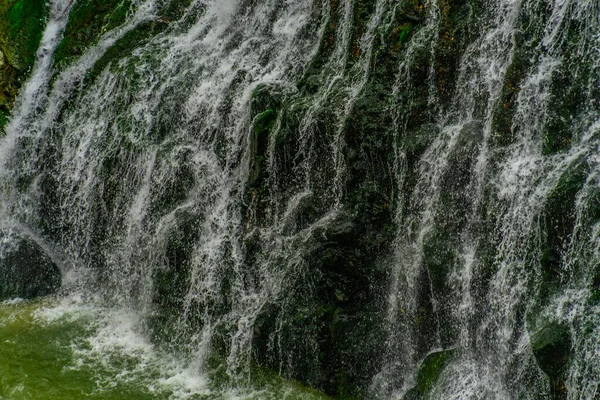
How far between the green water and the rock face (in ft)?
2.50

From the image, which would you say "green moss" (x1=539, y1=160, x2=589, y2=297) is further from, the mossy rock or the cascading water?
the mossy rock

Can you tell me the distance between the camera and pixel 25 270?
11000mm

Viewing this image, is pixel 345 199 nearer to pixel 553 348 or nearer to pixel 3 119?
pixel 553 348

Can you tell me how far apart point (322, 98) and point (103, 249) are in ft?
15.6

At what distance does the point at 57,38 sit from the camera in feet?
41.9

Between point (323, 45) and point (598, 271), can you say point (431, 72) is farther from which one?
point (598, 271)

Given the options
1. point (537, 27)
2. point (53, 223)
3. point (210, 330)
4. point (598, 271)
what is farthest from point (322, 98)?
point (53, 223)

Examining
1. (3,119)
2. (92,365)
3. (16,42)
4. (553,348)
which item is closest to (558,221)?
(553,348)

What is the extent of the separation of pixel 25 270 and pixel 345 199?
20.8ft

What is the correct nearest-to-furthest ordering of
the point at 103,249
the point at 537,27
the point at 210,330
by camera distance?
the point at 537,27 < the point at 210,330 < the point at 103,249

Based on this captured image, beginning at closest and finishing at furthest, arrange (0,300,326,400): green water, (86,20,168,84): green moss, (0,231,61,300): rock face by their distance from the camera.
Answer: (0,300,326,400): green water, (0,231,61,300): rock face, (86,20,168,84): green moss

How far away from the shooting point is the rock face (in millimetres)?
10805

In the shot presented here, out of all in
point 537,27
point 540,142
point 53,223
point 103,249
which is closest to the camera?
point 540,142

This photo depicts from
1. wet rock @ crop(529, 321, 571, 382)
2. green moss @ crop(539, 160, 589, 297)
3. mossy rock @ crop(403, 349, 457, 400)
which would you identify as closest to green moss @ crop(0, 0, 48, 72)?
mossy rock @ crop(403, 349, 457, 400)
